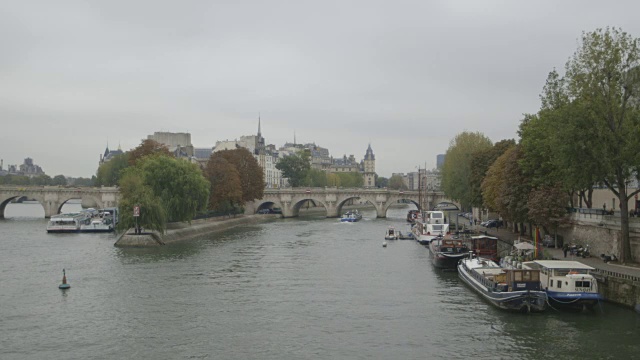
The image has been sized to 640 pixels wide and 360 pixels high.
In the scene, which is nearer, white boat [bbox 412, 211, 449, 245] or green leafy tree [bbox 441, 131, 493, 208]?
white boat [bbox 412, 211, 449, 245]

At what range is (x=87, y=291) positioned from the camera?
1721 inches

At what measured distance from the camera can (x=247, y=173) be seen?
4813 inches

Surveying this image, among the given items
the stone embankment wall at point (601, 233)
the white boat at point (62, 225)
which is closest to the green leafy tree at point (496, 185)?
the stone embankment wall at point (601, 233)

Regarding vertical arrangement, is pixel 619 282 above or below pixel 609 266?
below

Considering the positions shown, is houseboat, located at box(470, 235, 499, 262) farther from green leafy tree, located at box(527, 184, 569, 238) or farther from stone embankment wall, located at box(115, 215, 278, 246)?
stone embankment wall, located at box(115, 215, 278, 246)

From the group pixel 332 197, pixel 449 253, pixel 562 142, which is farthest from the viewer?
pixel 332 197

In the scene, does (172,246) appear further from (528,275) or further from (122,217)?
(528,275)

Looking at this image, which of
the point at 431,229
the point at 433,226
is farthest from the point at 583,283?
the point at 433,226

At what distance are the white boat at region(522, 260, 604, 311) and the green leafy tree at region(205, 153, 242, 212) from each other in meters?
74.1

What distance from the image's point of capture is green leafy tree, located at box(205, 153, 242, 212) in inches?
4193

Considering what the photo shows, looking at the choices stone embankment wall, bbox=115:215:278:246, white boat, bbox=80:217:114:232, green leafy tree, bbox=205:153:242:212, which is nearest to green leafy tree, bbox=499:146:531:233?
stone embankment wall, bbox=115:215:278:246

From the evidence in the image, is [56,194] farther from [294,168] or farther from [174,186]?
[294,168]

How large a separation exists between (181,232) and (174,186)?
5683mm

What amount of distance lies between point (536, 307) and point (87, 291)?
28.2 meters
